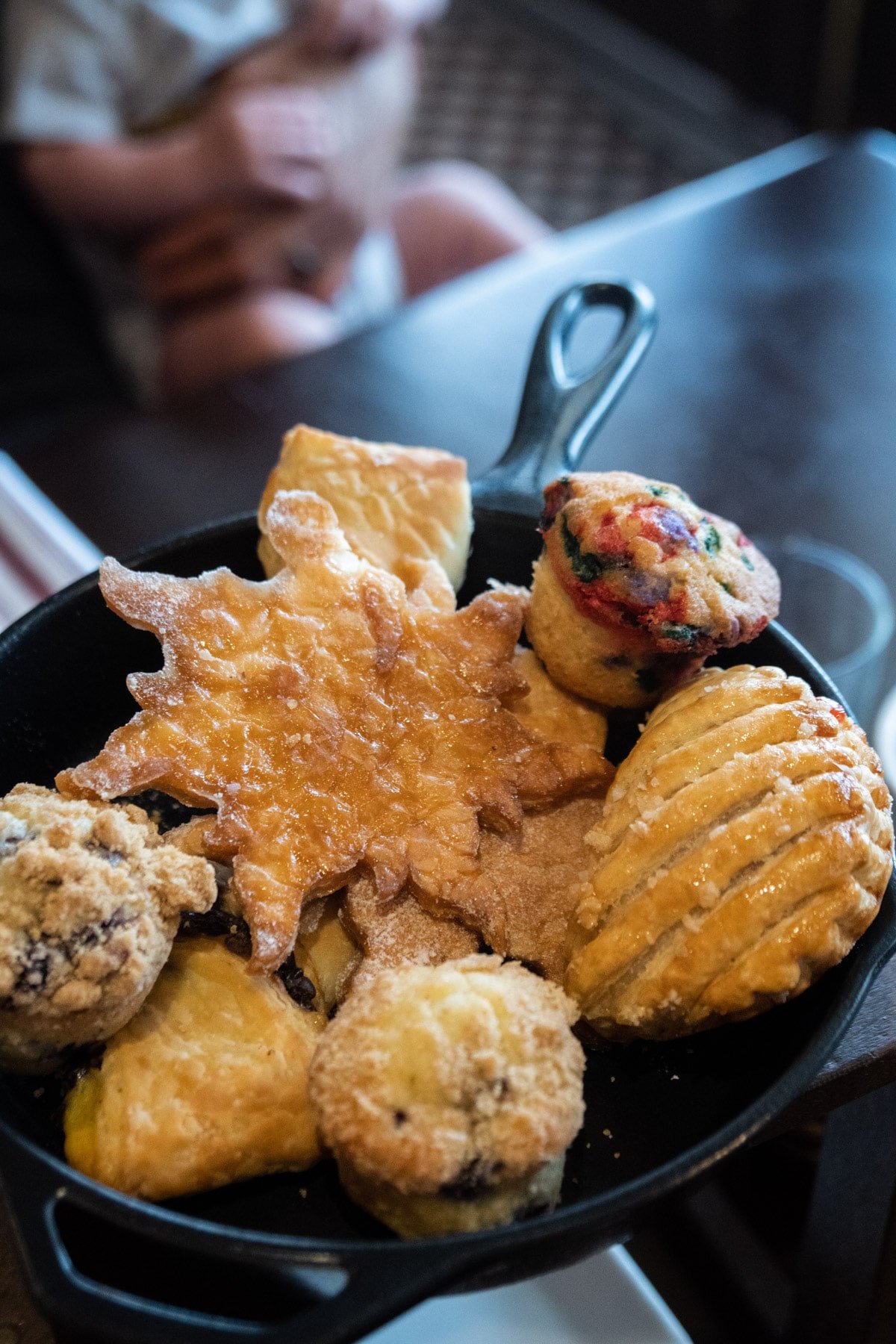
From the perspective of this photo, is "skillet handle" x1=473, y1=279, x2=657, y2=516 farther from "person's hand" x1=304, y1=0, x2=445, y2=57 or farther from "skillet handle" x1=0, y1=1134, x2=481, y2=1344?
"person's hand" x1=304, y1=0, x2=445, y2=57

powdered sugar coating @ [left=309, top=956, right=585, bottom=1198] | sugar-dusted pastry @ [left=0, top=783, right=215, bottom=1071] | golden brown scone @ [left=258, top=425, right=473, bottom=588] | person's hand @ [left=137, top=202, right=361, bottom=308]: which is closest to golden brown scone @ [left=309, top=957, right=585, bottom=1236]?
powdered sugar coating @ [left=309, top=956, right=585, bottom=1198]

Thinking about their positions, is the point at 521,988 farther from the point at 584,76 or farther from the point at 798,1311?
the point at 584,76

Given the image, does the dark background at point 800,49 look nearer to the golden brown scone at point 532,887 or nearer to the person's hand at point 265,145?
the person's hand at point 265,145

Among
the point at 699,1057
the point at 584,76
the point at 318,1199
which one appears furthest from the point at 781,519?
the point at 584,76

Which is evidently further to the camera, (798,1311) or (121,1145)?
(798,1311)

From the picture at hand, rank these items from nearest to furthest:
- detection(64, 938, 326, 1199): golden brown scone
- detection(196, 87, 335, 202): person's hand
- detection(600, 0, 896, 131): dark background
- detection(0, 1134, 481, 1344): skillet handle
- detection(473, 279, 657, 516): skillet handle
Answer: detection(0, 1134, 481, 1344): skillet handle < detection(64, 938, 326, 1199): golden brown scone < detection(473, 279, 657, 516): skillet handle < detection(196, 87, 335, 202): person's hand < detection(600, 0, 896, 131): dark background

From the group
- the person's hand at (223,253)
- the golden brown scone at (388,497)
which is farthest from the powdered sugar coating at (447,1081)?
the person's hand at (223,253)
